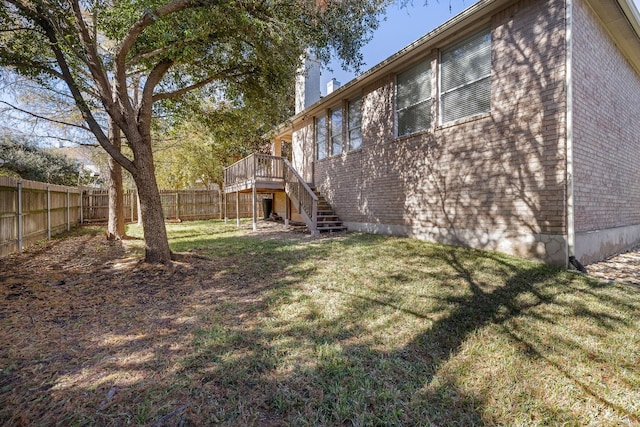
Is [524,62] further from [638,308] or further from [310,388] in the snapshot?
[310,388]

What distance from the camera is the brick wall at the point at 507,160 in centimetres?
469

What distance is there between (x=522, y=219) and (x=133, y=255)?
785cm

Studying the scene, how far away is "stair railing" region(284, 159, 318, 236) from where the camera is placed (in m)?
8.76

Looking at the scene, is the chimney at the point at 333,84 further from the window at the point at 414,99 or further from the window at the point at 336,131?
the window at the point at 414,99

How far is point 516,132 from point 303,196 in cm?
600

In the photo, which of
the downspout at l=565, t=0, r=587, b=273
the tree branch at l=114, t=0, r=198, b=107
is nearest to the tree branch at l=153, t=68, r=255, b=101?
the tree branch at l=114, t=0, r=198, b=107

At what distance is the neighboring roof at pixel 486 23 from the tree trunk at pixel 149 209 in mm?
6094

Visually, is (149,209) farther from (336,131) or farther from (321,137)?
(321,137)

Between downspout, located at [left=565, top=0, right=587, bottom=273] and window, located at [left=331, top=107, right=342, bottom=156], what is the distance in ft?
21.3

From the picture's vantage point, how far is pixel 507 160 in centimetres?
526

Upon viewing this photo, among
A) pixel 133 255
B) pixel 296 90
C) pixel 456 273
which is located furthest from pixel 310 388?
pixel 296 90

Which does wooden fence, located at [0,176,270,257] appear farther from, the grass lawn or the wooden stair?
the wooden stair

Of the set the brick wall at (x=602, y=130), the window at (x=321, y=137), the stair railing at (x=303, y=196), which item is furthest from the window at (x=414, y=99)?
the window at (x=321, y=137)

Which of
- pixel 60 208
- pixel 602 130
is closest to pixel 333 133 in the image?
pixel 602 130
